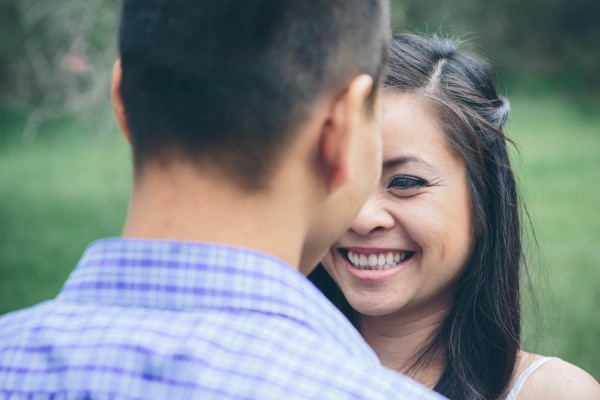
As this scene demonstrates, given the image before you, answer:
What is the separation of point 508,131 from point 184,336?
3.34 metres

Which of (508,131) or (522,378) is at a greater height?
(508,131)

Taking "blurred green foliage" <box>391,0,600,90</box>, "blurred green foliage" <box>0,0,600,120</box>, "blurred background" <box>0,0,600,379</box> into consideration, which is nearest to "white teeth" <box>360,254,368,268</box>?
"blurred background" <box>0,0,600,379</box>

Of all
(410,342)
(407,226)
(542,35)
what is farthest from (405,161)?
(542,35)

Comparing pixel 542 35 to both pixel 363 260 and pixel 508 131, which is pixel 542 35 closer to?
pixel 508 131

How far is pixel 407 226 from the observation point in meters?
2.46

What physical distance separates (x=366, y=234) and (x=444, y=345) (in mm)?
449

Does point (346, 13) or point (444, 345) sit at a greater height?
point (346, 13)

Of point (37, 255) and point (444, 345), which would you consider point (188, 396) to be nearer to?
point (444, 345)

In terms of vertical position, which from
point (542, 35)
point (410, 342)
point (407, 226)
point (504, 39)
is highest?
point (542, 35)

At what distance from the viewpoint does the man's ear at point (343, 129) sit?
1.30 m

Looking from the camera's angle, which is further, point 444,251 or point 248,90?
point 444,251

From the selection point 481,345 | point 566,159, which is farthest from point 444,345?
point 566,159

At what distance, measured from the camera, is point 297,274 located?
1299 millimetres

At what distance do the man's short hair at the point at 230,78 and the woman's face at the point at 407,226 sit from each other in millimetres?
1186
